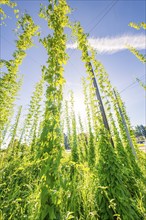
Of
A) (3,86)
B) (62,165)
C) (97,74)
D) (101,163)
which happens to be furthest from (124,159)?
(3,86)

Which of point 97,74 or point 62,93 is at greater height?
point 97,74

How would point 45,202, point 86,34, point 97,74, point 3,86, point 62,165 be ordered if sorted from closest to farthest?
point 45,202 → point 62,165 → point 3,86 → point 97,74 → point 86,34

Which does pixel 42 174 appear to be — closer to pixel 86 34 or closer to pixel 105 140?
pixel 105 140

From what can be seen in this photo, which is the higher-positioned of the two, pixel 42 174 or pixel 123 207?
pixel 42 174

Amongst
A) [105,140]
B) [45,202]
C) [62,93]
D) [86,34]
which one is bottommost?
[45,202]

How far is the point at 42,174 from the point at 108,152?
2764mm

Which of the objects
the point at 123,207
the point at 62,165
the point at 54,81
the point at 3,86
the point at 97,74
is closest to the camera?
the point at 62,165

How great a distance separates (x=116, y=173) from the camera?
12.3 ft

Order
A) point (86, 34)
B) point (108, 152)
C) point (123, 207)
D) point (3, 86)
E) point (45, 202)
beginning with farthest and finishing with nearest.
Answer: point (86, 34) → point (108, 152) → point (3, 86) → point (123, 207) → point (45, 202)

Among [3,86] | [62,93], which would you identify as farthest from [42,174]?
[3,86]

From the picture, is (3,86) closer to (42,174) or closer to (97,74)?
(42,174)

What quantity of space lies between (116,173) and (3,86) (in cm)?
413

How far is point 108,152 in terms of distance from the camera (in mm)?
4008

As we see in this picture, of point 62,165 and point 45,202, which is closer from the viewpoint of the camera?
point 45,202
